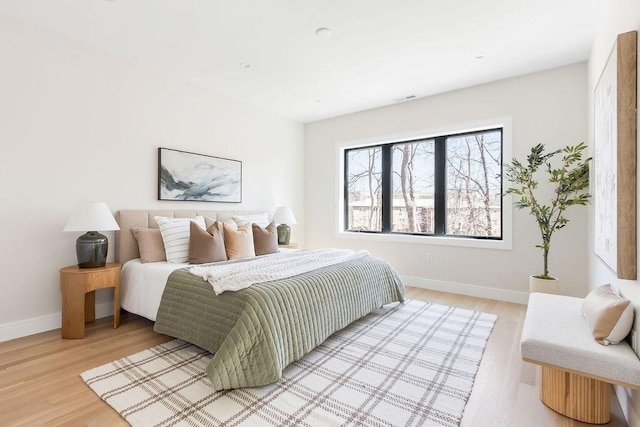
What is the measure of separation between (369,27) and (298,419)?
9.47 feet

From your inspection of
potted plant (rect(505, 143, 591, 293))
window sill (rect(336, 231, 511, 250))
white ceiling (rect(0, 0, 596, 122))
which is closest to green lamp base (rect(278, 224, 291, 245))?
window sill (rect(336, 231, 511, 250))

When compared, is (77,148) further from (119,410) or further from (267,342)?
(267,342)

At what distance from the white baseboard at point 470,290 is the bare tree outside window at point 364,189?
1017mm

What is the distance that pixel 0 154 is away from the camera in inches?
96.9

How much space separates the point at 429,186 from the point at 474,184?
0.59 metres

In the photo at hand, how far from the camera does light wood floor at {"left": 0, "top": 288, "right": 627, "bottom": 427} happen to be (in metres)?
1.59

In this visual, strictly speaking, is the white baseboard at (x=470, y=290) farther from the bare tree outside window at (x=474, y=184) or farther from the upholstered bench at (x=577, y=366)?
the upholstered bench at (x=577, y=366)

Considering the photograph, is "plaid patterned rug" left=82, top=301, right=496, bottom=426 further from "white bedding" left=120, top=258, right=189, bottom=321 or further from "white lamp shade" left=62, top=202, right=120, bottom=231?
"white lamp shade" left=62, top=202, right=120, bottom=231

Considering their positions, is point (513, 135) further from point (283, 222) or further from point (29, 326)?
point (29, 326)

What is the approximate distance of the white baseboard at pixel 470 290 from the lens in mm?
3590

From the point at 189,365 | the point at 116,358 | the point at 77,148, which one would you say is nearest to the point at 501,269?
the point at 189,365

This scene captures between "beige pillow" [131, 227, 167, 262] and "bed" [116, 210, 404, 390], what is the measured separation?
10 cm

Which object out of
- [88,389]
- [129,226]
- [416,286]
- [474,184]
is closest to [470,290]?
[416,286]

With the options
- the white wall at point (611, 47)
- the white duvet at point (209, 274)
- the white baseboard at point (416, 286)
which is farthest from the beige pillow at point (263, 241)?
the white wall at point (611, 47)
